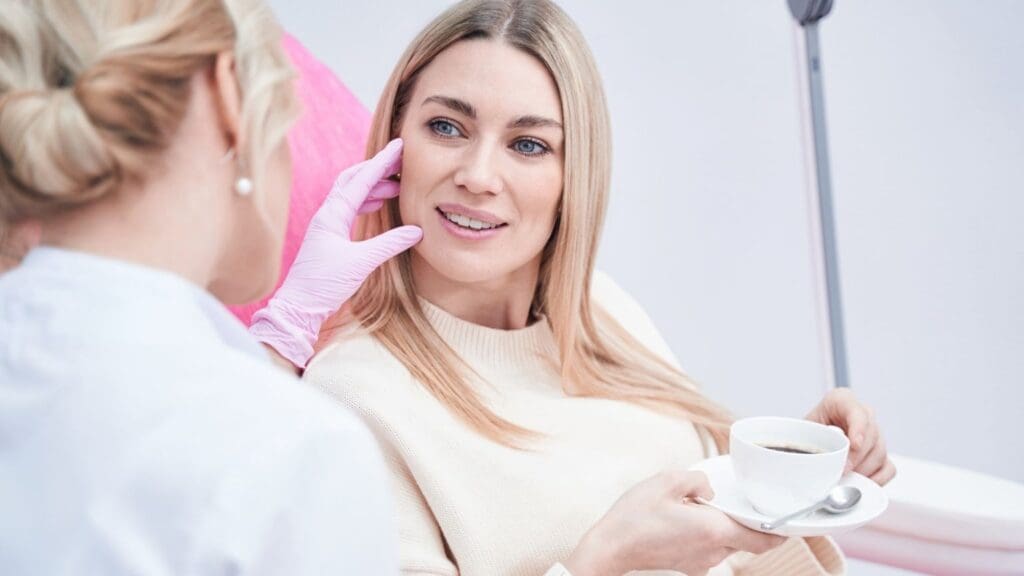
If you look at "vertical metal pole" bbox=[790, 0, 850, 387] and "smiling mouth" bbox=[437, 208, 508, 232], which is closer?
"smiling mouth" bbox=[437, 208, 508, 232]

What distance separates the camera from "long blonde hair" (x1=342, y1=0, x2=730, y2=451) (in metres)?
1.17

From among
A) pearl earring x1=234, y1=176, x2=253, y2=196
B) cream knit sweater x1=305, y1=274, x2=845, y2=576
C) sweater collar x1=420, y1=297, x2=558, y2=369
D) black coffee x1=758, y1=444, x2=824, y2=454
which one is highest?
pearl earring x1=234, y1=176, x2=253, y2=196

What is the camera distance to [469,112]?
1.16 meters

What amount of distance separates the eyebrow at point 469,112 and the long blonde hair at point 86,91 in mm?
542

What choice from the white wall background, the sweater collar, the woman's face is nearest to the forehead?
the woman's face

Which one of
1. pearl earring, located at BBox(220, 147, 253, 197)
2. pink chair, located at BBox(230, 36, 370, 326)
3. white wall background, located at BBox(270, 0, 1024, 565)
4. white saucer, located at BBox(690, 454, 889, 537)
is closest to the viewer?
pearl earring, located at BBox(220, 147, 253, 197)

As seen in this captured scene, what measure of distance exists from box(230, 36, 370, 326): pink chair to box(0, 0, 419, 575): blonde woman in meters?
0.60

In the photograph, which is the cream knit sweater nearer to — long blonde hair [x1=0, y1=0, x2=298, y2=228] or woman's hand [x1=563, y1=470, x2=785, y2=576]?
woman's hand [x1=563, y1=470, x2=785, y2=576]

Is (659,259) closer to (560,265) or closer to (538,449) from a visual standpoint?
(560,265)

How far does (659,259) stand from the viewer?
2146 millimetres

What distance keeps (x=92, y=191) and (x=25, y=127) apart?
5 cm

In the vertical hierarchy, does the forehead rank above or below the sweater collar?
above

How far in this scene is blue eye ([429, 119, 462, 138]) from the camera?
1.19 metres

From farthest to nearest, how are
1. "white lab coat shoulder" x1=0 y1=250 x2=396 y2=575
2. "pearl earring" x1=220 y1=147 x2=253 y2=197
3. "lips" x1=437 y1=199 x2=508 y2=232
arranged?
"lips" x1=437 y1=199 x2=508 y2=232 → "pearl earring" x1=220 y1=147 x2=253 y2=197 → "white lab coat shoulder" x1=0 y1=250 x2=396 y2=575
